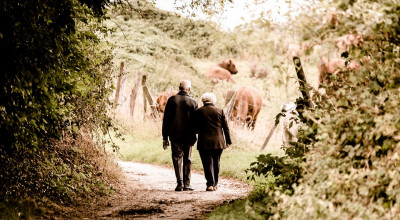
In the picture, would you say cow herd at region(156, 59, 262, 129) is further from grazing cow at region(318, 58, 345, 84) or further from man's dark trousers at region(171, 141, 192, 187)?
grazing cow at region(318, 58, 345, 84)

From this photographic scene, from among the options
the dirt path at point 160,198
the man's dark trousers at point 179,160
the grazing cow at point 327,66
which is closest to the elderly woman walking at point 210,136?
the man's dark trousers at point 179,160

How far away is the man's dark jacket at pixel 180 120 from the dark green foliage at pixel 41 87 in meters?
1.72

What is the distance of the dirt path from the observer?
726cm

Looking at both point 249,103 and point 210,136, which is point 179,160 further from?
point 249,103

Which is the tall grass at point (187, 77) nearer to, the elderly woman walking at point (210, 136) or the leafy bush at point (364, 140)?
the leafy bush at point (364, 140)

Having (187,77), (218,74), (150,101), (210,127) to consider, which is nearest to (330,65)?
(210,127)

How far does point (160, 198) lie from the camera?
8766 mm

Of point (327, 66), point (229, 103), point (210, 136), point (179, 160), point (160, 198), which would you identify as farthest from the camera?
point (229, 103)

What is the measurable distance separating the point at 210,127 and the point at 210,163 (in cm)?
71

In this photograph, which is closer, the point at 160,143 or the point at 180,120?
the point at 180,120

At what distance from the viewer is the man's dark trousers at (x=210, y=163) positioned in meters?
9.72

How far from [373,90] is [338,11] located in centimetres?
84

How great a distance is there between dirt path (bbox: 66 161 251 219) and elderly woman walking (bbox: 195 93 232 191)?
0.40m

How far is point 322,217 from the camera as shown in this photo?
3.83 meters
